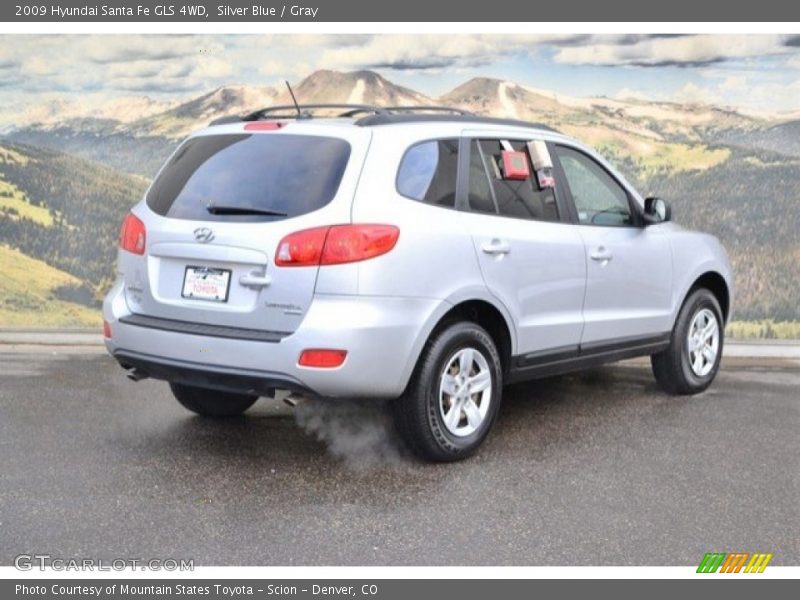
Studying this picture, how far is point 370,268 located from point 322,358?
0.48 m

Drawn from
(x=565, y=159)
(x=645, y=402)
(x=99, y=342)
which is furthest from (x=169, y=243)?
(x=99, y=342)

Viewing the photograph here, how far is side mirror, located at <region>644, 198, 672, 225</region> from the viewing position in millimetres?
7219

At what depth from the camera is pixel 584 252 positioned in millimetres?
6688

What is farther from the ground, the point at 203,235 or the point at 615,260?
the point at 203,235

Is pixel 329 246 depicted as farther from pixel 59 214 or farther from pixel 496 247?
pixel 59 214

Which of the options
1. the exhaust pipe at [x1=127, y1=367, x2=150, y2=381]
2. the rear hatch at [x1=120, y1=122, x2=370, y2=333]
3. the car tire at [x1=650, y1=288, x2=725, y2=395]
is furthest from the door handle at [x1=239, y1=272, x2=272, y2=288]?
the car tire at [x1=650, y1=288, x2=725, y2=395]

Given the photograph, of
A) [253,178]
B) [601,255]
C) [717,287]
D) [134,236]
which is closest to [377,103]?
[717,287]

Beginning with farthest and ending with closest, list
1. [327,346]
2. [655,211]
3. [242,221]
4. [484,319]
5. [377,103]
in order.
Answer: [377,103]
[655,211]
[484,319]
[242,221]
[327,346]

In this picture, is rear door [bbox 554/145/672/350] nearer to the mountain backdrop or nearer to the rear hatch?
the rear hatch

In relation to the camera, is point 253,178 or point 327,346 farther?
point 253,178

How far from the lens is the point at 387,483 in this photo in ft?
18.2

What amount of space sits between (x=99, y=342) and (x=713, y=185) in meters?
5.91

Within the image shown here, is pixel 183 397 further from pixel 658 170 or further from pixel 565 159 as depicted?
pixel 658 170

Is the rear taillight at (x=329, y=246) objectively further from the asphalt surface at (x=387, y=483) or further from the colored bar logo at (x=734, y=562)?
the colored bar logo at (x=734, y=562)
